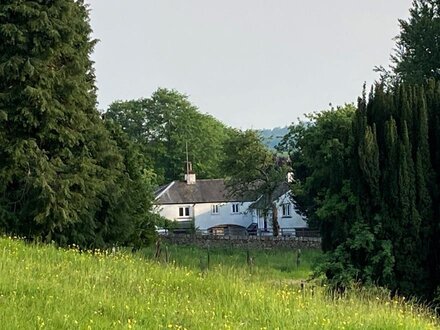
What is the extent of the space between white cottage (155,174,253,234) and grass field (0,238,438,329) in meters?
65.4

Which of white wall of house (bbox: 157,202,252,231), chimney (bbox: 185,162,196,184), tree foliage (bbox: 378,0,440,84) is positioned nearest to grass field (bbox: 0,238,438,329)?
tree foliage (bbox: 378,0,440,84)

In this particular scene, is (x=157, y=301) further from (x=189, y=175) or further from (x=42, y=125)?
(x=189, y=175)

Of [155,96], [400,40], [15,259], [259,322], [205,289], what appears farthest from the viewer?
[155,96]

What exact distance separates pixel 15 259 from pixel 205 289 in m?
3.77

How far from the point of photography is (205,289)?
11.1 meters

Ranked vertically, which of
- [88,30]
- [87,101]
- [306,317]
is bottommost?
[306,317]

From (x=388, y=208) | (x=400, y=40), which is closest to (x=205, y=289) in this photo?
(x=388, y=208)

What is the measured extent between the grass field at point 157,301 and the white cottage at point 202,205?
6538cm

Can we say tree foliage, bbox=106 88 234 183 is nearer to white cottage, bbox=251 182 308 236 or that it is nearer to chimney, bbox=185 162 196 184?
chimney, bbox=185 162 196 184

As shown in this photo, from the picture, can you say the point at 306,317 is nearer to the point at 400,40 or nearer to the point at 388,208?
the point at 388,208

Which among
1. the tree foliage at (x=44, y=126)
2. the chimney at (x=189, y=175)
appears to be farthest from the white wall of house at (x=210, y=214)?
the tree foliage at (x=44, y=126)

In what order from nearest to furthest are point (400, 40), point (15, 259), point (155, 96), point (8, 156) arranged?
point (15, 259) < point (8, 156) < point (400, 40) < point (155, 96)

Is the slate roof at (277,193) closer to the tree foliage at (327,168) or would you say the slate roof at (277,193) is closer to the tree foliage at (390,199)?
the tree foliage at (327,168)

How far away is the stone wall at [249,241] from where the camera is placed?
46.5m
